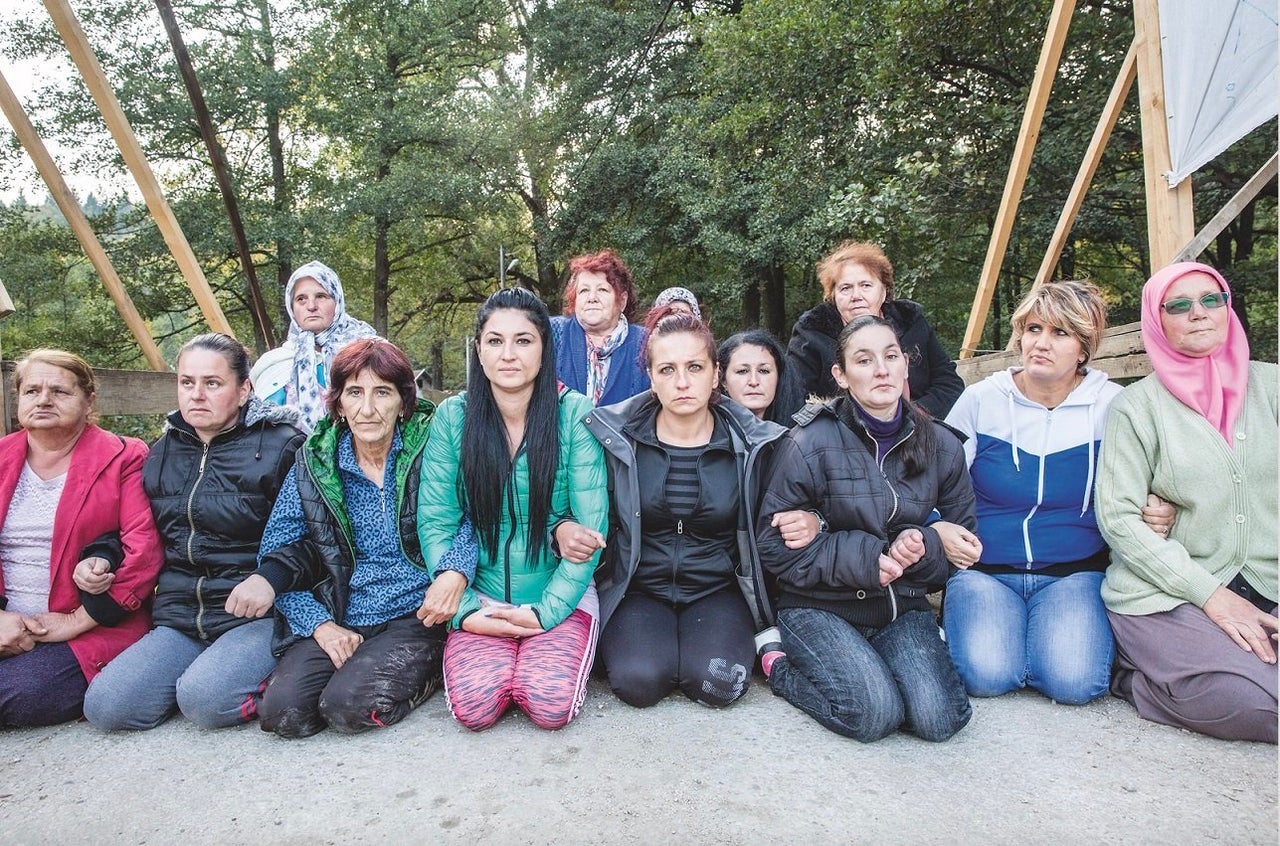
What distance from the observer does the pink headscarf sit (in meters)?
2.78

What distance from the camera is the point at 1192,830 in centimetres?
205

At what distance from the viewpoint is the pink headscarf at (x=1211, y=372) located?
278cm

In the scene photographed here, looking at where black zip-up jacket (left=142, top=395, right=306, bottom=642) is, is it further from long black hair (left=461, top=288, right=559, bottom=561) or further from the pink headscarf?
the pink headscarf

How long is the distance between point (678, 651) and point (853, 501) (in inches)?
35.9

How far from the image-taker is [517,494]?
298 cm

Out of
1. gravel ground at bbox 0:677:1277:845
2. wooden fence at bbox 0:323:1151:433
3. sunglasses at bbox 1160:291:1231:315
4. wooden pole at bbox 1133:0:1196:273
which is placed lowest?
gravel ground at bbox 0:677:1277:845

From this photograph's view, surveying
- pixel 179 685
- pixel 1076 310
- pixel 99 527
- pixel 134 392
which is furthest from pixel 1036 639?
pixel 134 392

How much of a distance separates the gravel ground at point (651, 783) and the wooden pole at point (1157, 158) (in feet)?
7.32

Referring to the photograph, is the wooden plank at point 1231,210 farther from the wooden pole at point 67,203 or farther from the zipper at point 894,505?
the wooden pole at point 67,203

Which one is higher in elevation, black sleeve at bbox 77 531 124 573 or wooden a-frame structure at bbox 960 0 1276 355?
wooden a-frame structure at bbox 960 0 1276 355

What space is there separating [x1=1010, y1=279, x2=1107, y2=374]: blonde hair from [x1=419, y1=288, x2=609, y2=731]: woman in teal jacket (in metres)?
1.97

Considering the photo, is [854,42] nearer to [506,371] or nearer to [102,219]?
[506,371]

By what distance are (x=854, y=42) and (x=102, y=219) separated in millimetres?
14437

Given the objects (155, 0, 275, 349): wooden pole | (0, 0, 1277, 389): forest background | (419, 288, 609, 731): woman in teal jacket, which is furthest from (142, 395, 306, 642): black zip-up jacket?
(0, 0, 1277, 389): forest background
